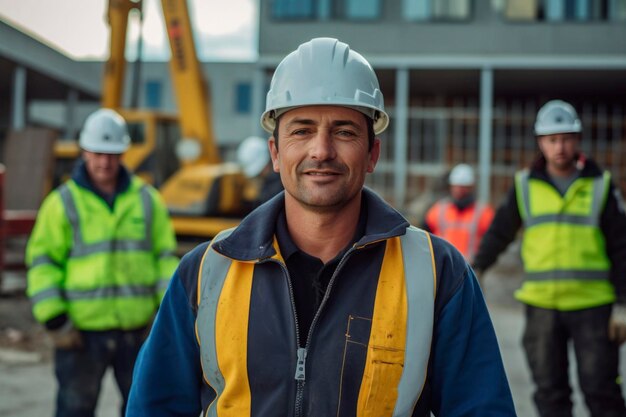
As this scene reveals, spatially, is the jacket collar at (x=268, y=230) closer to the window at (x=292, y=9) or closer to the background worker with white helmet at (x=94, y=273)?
the background worker with white helmet at (x=94, y=273)

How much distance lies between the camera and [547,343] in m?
4.70

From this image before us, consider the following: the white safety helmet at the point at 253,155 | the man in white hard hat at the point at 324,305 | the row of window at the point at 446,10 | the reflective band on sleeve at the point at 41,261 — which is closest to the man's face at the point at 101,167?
the reflective band on sleeve at the point at 41,261

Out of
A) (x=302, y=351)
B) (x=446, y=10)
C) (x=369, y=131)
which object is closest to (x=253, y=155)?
(x=369, y=131)

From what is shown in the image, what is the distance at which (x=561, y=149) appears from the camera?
4742mm

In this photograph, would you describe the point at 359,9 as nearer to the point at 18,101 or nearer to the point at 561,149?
the point at 18,101

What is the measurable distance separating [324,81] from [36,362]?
6273mm

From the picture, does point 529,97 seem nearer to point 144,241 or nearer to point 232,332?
point 144,241

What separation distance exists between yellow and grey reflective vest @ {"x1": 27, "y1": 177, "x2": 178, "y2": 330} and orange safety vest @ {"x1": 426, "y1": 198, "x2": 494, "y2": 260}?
370 cm

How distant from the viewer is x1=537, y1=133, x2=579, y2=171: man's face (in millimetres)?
4746

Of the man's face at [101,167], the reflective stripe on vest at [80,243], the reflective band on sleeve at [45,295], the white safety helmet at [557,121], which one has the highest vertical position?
the white safety helmet at [557,121]

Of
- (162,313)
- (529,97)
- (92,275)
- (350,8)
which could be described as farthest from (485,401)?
(529,97)

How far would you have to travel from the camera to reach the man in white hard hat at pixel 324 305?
202 cm

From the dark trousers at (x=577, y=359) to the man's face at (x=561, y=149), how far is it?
926 mm

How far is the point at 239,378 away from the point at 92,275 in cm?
244
